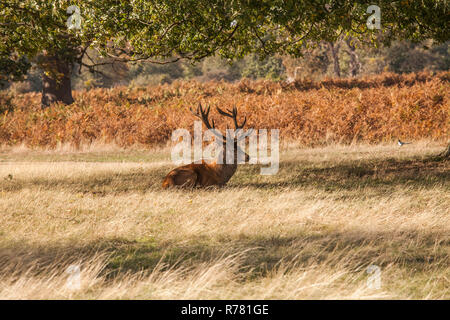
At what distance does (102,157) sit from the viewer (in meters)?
20.1

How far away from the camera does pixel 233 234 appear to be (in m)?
8.40

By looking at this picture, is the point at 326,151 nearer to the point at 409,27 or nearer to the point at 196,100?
the point at 409,27

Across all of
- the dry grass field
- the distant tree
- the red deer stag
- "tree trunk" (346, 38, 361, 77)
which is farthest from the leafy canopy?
"tree trunk" (346, 38, 361, 77)

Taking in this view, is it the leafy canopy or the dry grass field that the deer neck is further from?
the leafy canopy

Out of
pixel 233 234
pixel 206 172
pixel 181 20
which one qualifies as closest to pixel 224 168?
pixel 206 172

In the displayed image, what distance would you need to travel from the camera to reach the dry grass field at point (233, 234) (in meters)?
5.82

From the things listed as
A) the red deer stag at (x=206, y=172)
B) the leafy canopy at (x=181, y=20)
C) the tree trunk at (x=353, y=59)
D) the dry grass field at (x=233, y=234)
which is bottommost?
the dry grass field at (x=233, y=234)

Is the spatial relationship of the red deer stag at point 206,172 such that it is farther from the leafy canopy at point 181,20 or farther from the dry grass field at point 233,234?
the leafy canopy at point 181,20

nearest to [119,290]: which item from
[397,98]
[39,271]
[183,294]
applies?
[183,294]

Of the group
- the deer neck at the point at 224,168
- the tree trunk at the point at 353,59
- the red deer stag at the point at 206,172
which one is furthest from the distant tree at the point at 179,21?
the tree trunk at the point at 353,59

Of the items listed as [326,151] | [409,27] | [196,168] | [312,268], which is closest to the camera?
[312,268]

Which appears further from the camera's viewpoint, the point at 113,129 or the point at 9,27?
the point at 113,129

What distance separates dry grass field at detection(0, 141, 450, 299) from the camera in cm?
582

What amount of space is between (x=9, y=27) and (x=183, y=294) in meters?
9.92
